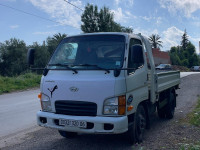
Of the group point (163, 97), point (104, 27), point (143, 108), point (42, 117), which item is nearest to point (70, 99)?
point (42, 117)

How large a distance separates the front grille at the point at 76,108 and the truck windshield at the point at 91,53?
0.69 metres

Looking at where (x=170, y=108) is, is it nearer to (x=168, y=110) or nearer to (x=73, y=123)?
(x=168, y=110)

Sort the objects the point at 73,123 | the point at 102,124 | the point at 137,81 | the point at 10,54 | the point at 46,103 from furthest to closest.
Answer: the point at 10,54
the point at 137,81
the point at 46,103
the point at 73,123
the point at 102,124

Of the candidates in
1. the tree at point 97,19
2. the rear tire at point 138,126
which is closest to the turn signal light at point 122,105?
the rear tire at point 138,126

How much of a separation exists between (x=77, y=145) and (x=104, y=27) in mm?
33766

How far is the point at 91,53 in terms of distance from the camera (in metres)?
5.02

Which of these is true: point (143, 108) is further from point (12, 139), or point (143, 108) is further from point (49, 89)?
point (12, 139)

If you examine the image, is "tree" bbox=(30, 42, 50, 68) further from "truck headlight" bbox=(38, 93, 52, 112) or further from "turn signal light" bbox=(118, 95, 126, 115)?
"turn signal light" bbox=(118, 95, 126, 115)

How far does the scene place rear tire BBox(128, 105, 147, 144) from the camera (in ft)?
15.9

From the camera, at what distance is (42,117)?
4766 millimetres

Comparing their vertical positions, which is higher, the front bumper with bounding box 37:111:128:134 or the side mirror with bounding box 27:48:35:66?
the side mirror with bounding box 27:48:35:66

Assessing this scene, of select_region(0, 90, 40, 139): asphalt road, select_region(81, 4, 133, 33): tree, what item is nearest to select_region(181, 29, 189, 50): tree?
select_region(81, 4, 133, 33): tree

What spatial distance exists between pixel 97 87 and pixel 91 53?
3.06 ft

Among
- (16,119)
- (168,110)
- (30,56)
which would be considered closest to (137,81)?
(30,56)
